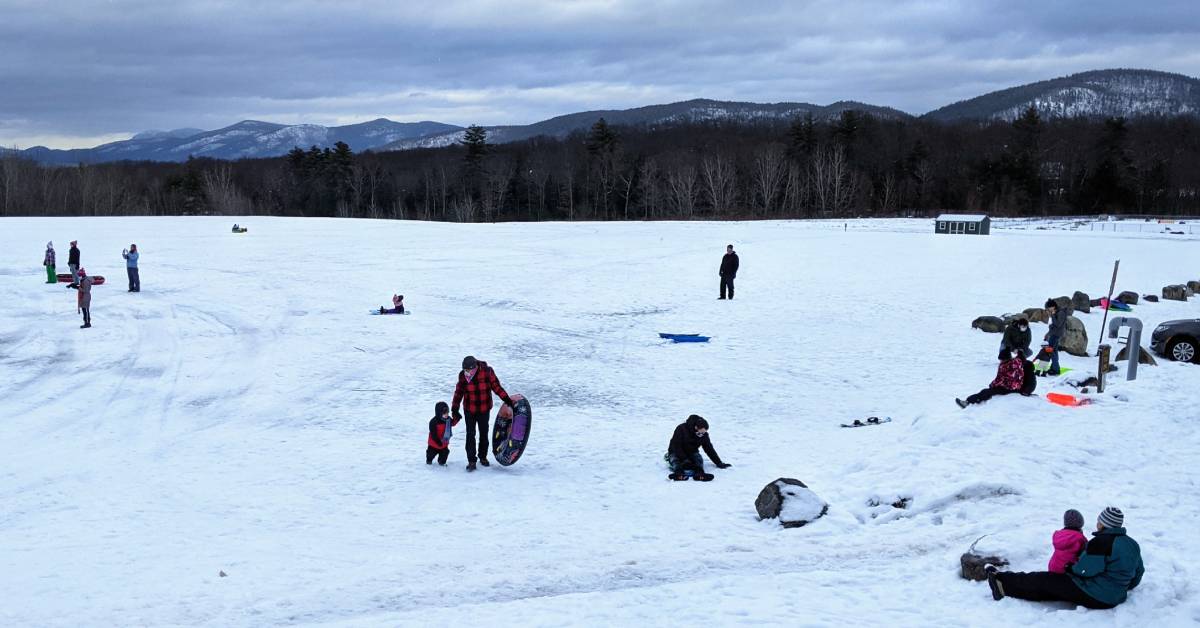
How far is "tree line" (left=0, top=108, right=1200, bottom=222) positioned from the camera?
9362 centimetres

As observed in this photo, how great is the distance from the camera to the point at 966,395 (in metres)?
15.1

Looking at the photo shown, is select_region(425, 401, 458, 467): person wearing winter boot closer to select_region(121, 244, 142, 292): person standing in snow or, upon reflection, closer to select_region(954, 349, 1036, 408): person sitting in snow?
select_region(954, 349, 1036, 408): person sitting in snow

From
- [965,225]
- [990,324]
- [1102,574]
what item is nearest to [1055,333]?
[990,324]

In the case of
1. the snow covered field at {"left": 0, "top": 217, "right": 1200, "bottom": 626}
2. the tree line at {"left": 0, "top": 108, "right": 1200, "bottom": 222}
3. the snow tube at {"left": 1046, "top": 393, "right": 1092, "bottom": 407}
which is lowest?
the snow covered field at {"left": 0, "top": 217, "right": 1200, "bottom": 626}

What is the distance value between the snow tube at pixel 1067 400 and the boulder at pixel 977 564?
6436 mm

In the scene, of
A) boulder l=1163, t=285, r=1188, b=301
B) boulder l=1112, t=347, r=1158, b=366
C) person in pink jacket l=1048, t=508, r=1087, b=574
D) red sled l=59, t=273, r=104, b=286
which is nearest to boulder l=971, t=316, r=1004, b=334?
boulder l=1112, t=347, r=1158, b=366

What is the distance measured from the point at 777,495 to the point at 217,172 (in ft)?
394

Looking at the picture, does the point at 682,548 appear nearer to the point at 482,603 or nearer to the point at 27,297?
the point at 482,603

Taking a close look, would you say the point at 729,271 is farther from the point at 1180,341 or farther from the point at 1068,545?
the point at 1068,545

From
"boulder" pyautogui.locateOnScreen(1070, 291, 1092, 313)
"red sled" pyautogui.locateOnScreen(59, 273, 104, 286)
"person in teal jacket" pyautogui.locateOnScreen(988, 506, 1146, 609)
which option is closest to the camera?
"person in teal jacket" pyautogui.locateOnScreen(988, 506, 1146, 609)

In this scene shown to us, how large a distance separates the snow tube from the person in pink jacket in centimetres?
634

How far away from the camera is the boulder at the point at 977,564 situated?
7383 millimetres

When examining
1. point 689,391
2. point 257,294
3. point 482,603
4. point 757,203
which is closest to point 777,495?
point 482,603

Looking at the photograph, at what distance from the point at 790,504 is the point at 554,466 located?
366cm
